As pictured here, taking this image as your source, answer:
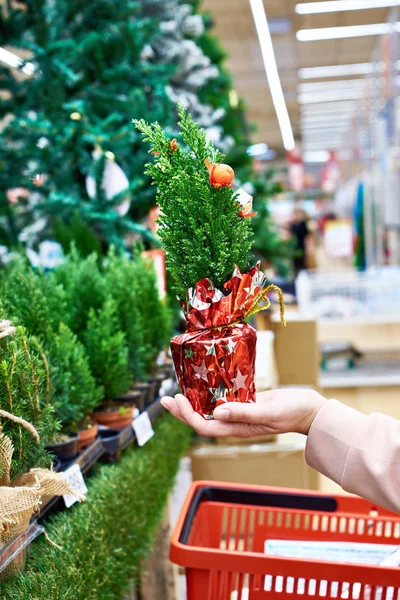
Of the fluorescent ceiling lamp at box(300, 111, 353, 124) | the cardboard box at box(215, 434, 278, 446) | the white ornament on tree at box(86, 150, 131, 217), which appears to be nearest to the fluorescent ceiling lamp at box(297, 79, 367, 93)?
the fluorescent ceiling lamp at box(300, 111, 353, 124)

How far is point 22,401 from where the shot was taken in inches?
42.1

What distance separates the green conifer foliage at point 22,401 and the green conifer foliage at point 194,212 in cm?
28

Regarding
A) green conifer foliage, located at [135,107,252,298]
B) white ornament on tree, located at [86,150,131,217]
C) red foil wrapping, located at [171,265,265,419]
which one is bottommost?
red foil wrapping, located at [171,265,265,419]

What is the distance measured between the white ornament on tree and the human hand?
171 centimetres

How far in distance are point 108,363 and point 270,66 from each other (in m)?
10.6

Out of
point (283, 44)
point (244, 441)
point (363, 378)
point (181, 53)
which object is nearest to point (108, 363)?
point (244, 441)

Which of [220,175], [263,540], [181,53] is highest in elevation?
[181,53]

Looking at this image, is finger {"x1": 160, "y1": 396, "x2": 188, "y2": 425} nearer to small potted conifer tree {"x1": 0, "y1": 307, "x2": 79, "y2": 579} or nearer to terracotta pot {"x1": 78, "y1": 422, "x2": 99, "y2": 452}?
small potted conifer tree {"x1": 0, "y1": 307, "x2": 79, "y2": 579}

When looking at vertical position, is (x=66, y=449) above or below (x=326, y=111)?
below

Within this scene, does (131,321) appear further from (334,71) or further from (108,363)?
(334,71)

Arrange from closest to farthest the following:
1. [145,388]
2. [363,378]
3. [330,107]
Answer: [145,388] < [363,378] < [330,107]

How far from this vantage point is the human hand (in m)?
1.04

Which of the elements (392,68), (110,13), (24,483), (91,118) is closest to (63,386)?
(24,483)

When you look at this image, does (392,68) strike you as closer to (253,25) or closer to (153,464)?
(253,25)
